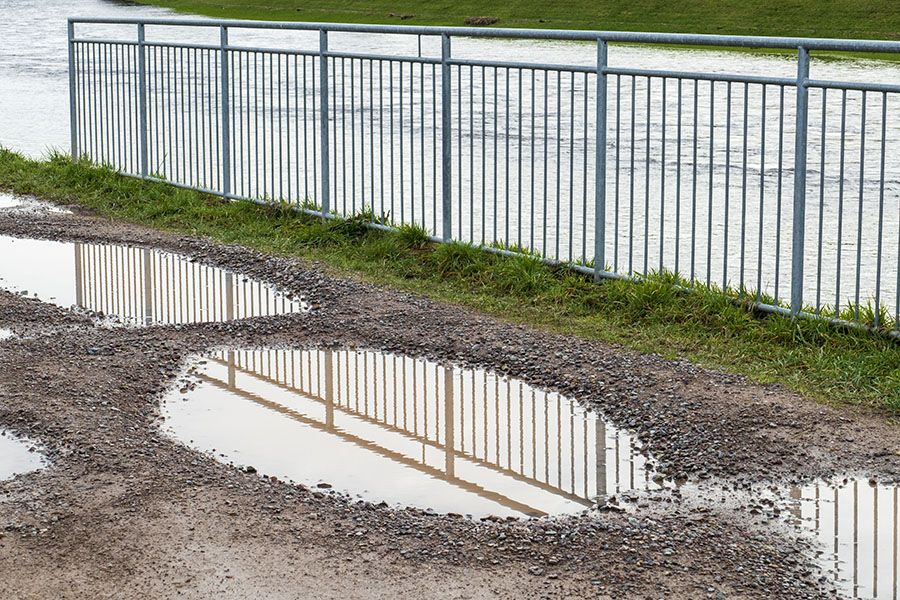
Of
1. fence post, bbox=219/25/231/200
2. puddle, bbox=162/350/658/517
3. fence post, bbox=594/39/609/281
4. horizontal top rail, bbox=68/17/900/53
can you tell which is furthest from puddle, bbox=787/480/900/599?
fence post, bbox=219/25/231/200

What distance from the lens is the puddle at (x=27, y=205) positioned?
12247mm

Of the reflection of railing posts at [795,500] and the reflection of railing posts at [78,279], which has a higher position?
the reflection of railing posts at [795,500]

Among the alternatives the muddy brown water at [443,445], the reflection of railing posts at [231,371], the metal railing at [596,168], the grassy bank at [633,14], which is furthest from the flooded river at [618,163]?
the grassy bank at [633,14]

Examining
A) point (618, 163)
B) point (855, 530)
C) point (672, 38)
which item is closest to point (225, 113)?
point (618, 163)

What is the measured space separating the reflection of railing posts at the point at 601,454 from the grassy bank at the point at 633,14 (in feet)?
95.5

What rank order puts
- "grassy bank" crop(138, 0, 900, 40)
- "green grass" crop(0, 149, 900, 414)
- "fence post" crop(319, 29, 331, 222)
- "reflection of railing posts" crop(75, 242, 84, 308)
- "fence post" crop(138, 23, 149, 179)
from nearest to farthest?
1. "green grass" crop(0, 149, 900, 414)
2. "reflection of railing posts" crop(75, 242, 84, 308)
3. "fence post" crop(319, 29, 331, 222)
4. "fence post" crop(138, 23, 149, 179)
5. "grassy bank" crop(138, 0, 900, 40)

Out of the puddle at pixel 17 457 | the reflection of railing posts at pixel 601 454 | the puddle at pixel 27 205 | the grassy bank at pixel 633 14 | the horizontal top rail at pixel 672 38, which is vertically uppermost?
the horizontal top rail at pixel 672 38

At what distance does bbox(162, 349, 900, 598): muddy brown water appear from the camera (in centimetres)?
529

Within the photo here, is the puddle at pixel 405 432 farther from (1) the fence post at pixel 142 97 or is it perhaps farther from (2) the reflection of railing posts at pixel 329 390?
(1) the fence post at pixel 142 97

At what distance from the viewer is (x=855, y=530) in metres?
5.14

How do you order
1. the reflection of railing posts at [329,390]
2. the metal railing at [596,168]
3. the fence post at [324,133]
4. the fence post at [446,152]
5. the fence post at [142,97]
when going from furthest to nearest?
the fence post at [142,97]
the fence post at [324,133]
the fence post at [446,152]
the metal railing at [596,168]
the reflection of railing posts at [329,390]

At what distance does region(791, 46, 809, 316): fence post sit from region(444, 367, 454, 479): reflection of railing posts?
6.67 feet

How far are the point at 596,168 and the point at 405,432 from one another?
3.09m

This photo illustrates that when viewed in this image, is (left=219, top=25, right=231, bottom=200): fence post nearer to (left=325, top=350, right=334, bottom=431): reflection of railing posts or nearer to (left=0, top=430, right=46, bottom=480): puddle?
(left=325, top=350, right=334, bottom=431): reflection of railing posts
